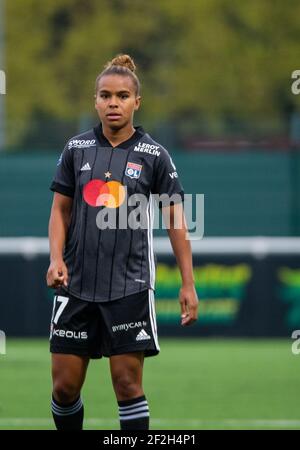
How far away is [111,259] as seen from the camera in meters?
8.02

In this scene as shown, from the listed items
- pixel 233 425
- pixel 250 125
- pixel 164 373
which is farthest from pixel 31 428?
pixel 250 125

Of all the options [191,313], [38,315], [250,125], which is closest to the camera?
[191,313]

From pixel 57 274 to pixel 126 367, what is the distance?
662 millimetres

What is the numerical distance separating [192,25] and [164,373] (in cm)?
1787

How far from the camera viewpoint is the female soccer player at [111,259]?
26.0 feet

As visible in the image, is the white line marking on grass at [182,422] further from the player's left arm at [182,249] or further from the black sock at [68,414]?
the player's left arm at [182,249]

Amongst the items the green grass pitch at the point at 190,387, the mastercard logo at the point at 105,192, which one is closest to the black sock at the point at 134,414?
the mastercard logo at the point at 105,192

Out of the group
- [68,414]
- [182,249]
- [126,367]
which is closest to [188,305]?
[182,249]

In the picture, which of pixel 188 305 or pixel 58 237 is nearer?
pixel 188 305

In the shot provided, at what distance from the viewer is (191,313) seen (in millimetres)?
7938

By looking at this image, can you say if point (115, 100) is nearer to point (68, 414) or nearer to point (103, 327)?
point (103, 327)

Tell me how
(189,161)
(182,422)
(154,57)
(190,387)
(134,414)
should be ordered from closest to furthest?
(134,414), (182,422), (190,387), (189,161), (154,57)

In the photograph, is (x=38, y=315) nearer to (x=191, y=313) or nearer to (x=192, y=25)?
(x=191, y=313)

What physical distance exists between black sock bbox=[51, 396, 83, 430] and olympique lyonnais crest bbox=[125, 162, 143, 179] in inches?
53.1
